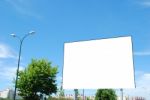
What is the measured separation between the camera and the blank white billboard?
1939 cm

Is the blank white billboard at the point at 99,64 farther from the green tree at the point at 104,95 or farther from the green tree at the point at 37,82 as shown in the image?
the green tree at the point at 104,95

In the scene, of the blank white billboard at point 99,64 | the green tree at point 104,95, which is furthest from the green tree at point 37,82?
the green tree at point 104,95

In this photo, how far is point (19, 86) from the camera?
37969 millimetres

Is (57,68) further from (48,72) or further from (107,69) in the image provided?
(107,69)

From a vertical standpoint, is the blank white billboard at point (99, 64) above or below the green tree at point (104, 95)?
above

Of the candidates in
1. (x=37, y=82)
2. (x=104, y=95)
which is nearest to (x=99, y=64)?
(x=37, y=82)

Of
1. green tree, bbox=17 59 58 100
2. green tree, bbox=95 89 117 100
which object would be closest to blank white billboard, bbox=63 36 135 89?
green tree, bbox=17 59 58 100

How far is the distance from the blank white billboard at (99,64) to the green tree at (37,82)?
51.3 feet

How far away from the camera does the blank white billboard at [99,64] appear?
19.4 meters

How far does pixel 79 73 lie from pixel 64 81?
133 centimetres

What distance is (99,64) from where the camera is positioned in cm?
2047

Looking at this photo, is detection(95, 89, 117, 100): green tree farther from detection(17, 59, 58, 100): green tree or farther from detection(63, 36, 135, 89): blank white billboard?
detection(63, 36, 135, 89): blank white billboard

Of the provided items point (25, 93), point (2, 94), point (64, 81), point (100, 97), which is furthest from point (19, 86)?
point (2, 94)

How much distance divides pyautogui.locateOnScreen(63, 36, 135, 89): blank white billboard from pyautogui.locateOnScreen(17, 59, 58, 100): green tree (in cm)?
1564
